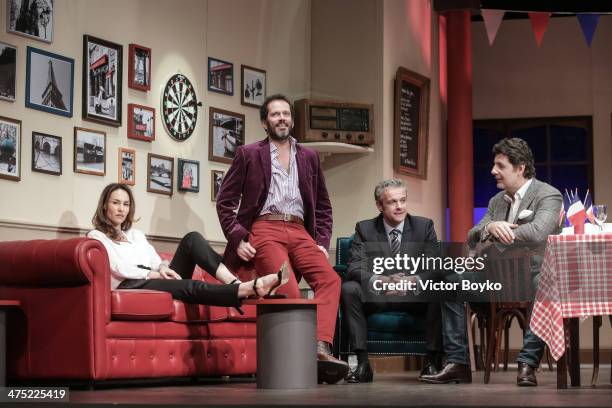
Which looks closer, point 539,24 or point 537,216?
point 537,216

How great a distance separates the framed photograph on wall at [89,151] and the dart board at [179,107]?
2.35 ft

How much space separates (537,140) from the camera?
10.4m

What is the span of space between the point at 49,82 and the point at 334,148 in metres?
2.73

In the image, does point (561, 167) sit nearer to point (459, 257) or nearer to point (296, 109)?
point (296, 109)

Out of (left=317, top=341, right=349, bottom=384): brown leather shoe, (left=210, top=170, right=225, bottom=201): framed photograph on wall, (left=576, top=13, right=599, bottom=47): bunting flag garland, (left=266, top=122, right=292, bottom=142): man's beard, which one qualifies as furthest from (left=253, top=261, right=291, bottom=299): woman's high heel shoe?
(left=576, top=13, right=599, bottom=47): bunting flag garland

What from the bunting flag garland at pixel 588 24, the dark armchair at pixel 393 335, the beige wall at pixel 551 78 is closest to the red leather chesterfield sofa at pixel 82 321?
the dark armchair at pixel 393 335

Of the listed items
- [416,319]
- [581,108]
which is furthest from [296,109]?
[581,108]

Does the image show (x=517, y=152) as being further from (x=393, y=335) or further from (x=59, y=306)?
(x=59, y=306)

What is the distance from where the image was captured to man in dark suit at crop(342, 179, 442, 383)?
570cm

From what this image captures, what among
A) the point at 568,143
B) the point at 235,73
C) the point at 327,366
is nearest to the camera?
the point at 327,366

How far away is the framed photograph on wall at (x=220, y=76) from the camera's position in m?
7.57

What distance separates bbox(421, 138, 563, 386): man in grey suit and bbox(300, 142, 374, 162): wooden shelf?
8.33ft

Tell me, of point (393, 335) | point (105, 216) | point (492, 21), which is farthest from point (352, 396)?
point (492, 21)

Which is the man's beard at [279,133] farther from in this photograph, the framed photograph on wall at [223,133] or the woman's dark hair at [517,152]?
the framed photograph on wall at [223,133]
